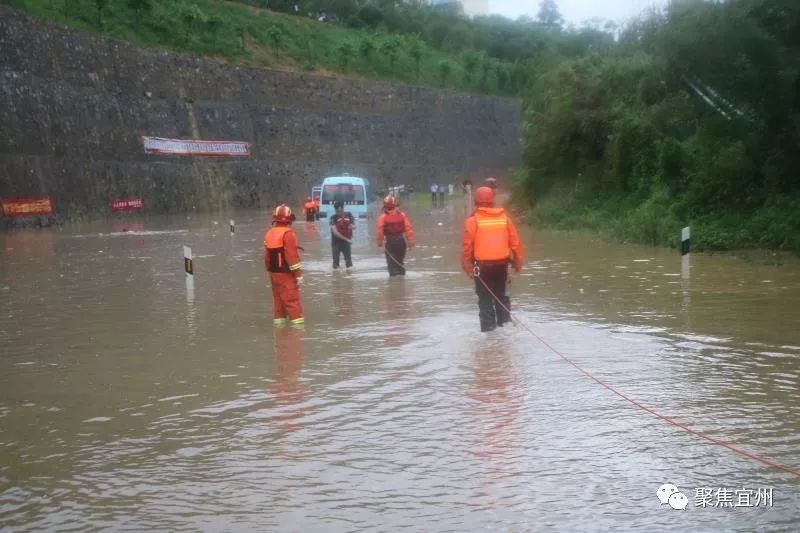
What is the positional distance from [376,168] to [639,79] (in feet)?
158

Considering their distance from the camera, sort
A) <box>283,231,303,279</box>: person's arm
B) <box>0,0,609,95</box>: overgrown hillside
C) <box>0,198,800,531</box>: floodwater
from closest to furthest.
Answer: <box>0,198,800,531</box>: floodwater
<box>283,231,303,279</box>: person's arm
<box>0,0,609,95</box>: overgrown hillside

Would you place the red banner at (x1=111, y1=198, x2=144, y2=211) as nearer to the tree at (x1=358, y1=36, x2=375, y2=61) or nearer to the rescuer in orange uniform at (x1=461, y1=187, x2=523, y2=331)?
the tree at (x1=358, y1=36, x2=375, y2=61)

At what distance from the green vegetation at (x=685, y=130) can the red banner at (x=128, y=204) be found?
2379cm

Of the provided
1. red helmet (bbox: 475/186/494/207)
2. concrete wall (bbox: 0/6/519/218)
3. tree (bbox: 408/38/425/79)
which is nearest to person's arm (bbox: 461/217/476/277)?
red helmet (bbox: 475/186/494/207)

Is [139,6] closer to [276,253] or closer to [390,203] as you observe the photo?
[390,203]

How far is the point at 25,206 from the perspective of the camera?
4244cm

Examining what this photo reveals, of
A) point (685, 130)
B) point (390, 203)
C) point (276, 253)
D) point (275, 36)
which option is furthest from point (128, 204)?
point (276, 253)

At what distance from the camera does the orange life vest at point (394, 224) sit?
19203 mm

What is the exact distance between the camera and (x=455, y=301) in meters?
15.5

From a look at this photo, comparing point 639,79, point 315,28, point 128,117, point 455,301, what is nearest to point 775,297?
point 455,301

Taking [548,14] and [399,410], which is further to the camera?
[548,14]

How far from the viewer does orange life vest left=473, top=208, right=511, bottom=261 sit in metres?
11.8

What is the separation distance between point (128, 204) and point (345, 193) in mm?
15012

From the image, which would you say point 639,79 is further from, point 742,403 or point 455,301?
point 742,403
